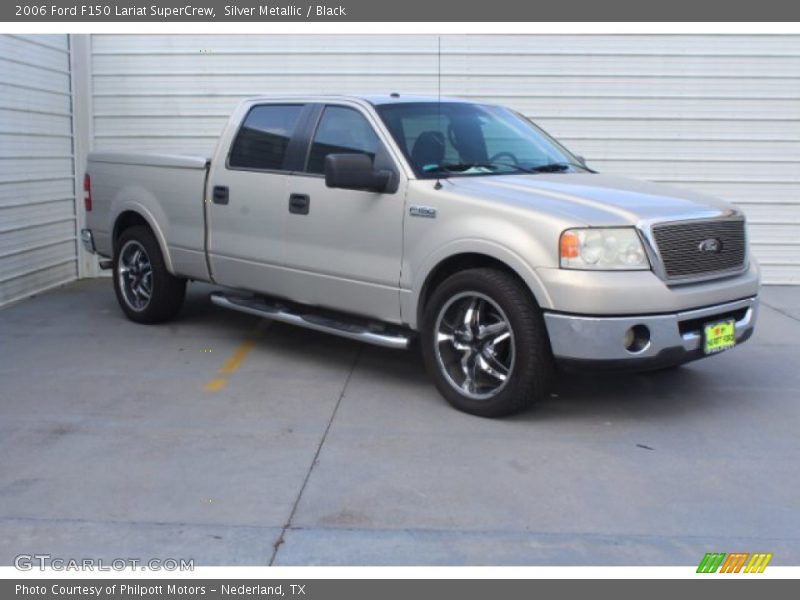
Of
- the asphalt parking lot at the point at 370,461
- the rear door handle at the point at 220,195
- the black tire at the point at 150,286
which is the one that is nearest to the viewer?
the asphalt parking lot at the point at 370,461

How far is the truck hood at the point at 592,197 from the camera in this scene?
17.8ft

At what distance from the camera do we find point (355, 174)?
613 cm

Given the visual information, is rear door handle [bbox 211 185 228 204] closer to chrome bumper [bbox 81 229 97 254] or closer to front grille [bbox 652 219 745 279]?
chrome bumper [bbox 81 229 97 254]

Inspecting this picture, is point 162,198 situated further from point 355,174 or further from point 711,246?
point 711,246

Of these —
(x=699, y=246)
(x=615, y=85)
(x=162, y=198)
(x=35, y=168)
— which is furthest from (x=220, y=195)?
(x=615, y=85)

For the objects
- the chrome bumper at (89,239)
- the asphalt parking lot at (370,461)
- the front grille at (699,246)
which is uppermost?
the front grille at (699,246)

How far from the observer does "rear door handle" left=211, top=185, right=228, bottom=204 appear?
7355mm

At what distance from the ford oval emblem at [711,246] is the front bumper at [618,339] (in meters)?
0.41

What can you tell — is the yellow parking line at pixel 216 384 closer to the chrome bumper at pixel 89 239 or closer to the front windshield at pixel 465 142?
the front windshield at pixel 465 142

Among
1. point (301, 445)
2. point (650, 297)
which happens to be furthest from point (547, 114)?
point (301, 445)

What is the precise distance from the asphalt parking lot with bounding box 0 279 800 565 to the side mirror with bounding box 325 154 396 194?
139 centimetres

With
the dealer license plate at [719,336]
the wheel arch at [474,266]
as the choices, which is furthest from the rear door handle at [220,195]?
the dealer license plate at [719,336]

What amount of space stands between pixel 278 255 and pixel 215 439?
1900mm

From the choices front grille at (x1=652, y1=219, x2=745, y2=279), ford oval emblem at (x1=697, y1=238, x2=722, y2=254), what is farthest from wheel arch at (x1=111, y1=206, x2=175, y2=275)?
ford oval emblem at (x1=697, y1=238, x2=722, y2=254)
